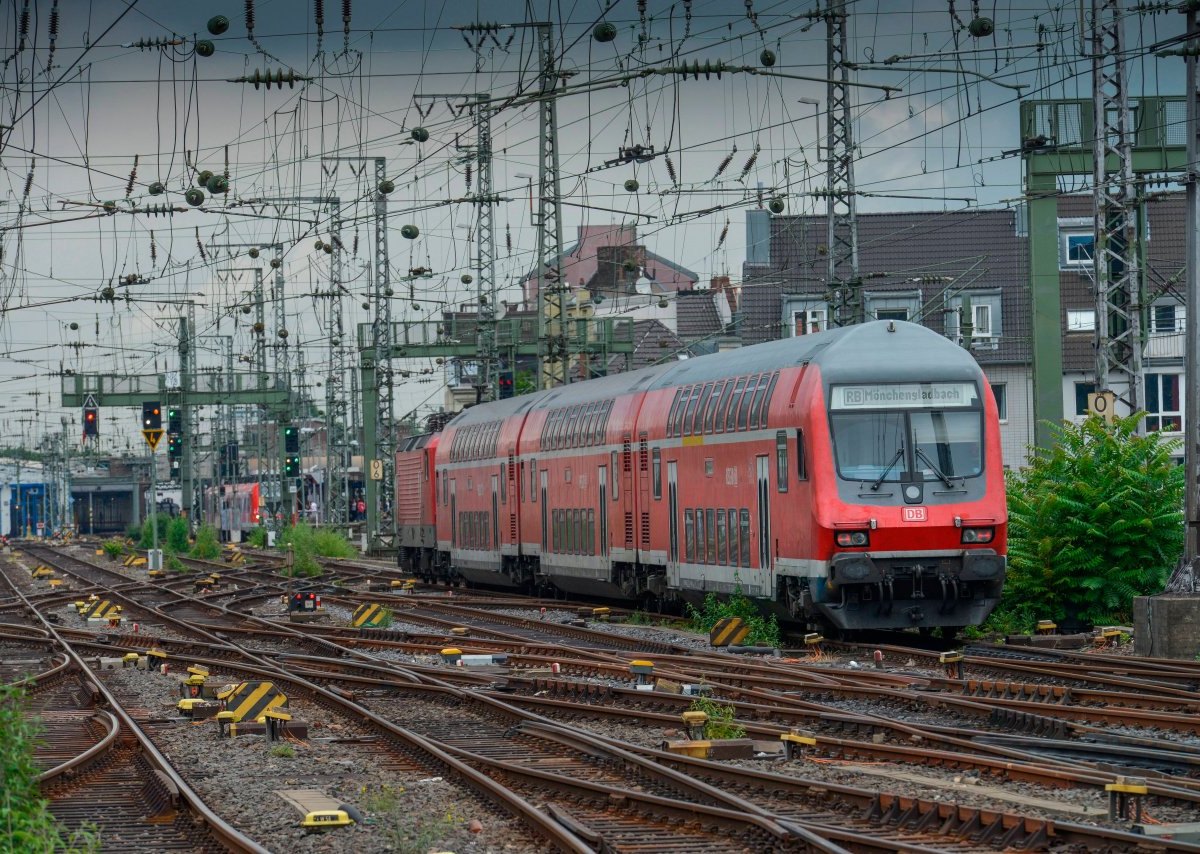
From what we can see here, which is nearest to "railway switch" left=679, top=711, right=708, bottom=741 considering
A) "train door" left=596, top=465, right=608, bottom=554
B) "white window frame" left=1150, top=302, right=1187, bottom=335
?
"train door" left=596, top=465, right=608, bottom=554

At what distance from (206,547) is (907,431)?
162 ft

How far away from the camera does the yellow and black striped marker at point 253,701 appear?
16094 mm

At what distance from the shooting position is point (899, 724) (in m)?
13.2

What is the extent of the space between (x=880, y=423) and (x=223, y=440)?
89.6 m

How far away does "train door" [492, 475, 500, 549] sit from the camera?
119 ft

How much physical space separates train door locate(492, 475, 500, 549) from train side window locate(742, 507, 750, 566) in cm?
1358

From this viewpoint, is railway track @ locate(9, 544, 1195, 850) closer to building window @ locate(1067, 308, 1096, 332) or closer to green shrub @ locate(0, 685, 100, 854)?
green shrub @ locate(0, 685, 100, 854)

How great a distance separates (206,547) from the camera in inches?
2623

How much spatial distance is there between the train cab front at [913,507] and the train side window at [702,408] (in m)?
4.21

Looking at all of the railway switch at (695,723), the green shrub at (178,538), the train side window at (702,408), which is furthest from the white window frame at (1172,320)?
the railway switch at (695,723)

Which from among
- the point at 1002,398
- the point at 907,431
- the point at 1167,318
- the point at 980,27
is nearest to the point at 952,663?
the point at 907,431

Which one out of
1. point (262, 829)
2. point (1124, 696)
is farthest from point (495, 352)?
point (262, 829)

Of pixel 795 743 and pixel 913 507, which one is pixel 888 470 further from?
pixel 795 743

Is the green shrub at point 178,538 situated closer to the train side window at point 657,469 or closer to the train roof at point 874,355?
the train side window at point 657,469
